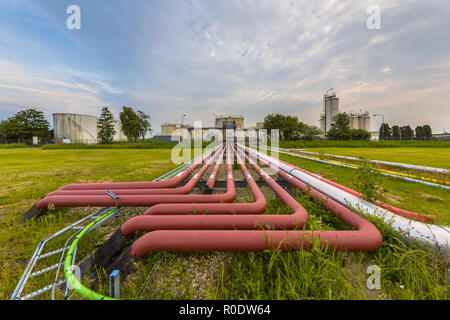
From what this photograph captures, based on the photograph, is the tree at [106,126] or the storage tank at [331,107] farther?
the storage tank at [331,107]

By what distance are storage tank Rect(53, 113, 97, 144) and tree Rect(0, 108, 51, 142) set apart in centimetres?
1354

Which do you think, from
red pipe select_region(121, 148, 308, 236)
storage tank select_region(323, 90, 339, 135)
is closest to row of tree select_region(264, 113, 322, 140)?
storage tank select_region(323, 90, 339, 135)

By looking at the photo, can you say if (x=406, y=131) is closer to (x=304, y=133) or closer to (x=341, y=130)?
(x=341, y=130)

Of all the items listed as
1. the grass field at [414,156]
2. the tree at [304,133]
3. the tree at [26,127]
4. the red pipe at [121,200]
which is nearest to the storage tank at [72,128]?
the tree at [26,127]

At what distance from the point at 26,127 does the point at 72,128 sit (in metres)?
19.5

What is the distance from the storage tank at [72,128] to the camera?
3569cm

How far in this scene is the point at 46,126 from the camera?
44312 millimetres

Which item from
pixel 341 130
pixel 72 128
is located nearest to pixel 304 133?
pixel 341 130

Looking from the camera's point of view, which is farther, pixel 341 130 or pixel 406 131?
pixel 406 131

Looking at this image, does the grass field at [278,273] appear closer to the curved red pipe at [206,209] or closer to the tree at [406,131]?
the curved red pipe at [206,209]

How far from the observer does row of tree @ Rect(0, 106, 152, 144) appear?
3328 cm

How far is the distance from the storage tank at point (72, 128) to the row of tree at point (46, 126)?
255 centimetres

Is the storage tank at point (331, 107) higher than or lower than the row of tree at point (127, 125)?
higher
